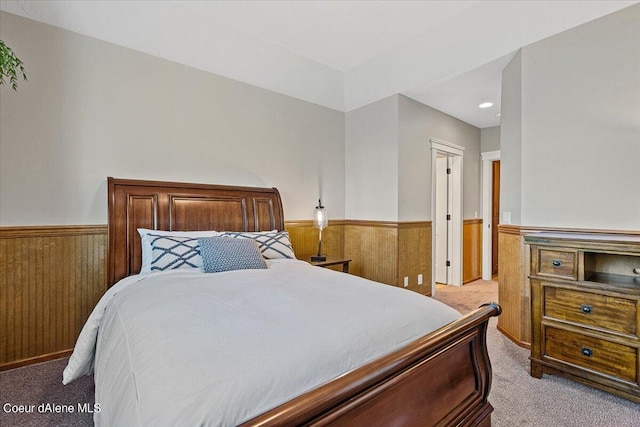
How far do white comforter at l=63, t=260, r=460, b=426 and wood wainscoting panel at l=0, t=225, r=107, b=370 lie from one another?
0.86 m

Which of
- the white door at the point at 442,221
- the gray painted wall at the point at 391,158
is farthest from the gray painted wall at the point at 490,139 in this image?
the gray painted wall at the point at 391,158

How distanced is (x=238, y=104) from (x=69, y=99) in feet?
4.81

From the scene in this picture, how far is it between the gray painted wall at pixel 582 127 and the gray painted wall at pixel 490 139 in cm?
257

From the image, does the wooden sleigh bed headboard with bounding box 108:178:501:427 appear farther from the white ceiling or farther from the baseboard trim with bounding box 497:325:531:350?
the baseboard trim with bounding box 497:325:531:350

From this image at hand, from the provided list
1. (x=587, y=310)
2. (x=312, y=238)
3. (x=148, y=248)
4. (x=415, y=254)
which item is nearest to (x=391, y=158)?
(x=415, y=254)

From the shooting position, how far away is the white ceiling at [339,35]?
101 inches

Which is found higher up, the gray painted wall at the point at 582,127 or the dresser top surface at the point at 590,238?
the gray painted wall at the point at 582,127

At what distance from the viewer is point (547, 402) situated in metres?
1.91

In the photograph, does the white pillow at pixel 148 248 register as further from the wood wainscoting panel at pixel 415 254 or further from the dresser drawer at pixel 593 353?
the dresser drawer at pixel 593 353

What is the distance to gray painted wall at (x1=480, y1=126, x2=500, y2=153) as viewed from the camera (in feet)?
16.8

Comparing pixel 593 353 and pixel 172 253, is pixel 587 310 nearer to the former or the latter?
pixel 593 353

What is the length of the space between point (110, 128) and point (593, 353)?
400 centimetres

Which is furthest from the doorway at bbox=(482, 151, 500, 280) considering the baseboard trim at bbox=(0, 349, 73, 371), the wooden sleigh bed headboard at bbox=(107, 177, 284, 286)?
the baseboard trim at bbox=(0, 349, 73, 371)

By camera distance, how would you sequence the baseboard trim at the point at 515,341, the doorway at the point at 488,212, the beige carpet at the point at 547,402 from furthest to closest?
the doorway at the point at 488,212 < the baseboard trim at the point at 515,341 < the beige carpet at the point at 547,402
